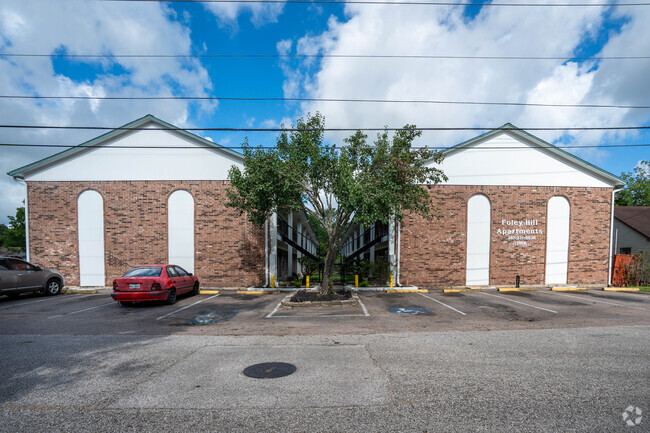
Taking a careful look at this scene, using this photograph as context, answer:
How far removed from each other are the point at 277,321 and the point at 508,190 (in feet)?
45.9

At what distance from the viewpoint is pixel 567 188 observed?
17391mm

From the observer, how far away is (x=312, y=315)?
983 cm

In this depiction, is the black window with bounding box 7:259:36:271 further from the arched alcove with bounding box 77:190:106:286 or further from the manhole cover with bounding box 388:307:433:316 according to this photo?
the manhole cover with bounding box 388:307:433:316

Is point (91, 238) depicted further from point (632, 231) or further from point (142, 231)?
point (632, 231)

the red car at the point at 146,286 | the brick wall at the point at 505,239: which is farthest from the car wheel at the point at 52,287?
the brick wall at the point at 505,239

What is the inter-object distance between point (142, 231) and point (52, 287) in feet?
13.5

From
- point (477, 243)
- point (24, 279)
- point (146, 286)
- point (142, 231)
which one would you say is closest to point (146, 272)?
point (146, 286)

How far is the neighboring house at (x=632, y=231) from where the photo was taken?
79.3ft

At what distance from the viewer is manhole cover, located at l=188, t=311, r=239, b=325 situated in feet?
29.4

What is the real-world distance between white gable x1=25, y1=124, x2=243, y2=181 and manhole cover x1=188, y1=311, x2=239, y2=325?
8.17m

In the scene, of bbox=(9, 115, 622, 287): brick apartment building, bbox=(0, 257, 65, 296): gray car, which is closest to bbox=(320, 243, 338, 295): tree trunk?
bbox=(9, 115, 622, 287): brick apartment building

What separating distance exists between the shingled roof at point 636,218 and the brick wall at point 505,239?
10562 millimetres

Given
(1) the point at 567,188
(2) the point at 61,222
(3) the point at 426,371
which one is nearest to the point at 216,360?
(3) the point at 426,371

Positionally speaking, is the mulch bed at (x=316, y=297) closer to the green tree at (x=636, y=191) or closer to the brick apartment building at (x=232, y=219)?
the brick apartment building at (x=232, y=219)
